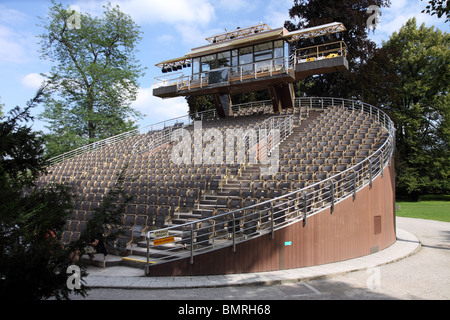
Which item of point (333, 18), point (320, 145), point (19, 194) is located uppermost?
point (333, 18)

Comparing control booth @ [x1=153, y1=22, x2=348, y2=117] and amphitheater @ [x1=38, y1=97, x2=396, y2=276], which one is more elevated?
control booth @ [x1=153, y1=22, x2=348, y2=117]

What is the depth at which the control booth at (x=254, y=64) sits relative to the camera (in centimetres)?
2044

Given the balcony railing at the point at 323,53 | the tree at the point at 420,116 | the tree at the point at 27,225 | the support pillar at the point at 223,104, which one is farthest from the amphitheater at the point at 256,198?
the tree at the point at 420,116

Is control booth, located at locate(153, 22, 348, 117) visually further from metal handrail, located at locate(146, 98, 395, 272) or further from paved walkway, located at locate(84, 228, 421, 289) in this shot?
paved walkway, located at locate(84, 228, 421, 289)

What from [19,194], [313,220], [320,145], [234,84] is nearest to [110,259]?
[313,220]

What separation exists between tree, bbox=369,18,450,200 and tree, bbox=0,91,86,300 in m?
33.7

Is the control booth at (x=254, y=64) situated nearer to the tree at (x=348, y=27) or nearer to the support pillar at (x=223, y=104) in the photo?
the support pillar at (x=223, y=104)

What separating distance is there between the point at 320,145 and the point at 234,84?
907cm

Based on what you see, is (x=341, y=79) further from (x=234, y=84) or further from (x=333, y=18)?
(x=234, y=84)

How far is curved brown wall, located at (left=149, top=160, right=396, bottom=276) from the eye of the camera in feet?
25.8

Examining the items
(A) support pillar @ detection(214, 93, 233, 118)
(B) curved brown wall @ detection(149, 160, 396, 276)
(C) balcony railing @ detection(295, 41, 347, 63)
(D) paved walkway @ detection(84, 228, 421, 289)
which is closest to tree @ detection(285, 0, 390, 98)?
(C) balcony railing @ detection(295, 41, 347, 63)

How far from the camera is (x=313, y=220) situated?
9023mm

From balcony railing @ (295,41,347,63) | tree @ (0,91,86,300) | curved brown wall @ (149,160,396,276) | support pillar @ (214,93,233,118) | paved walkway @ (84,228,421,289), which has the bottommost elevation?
paved walkway @ (84,228,421,289)

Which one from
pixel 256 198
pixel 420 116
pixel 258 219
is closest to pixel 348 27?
pixel 420 116
